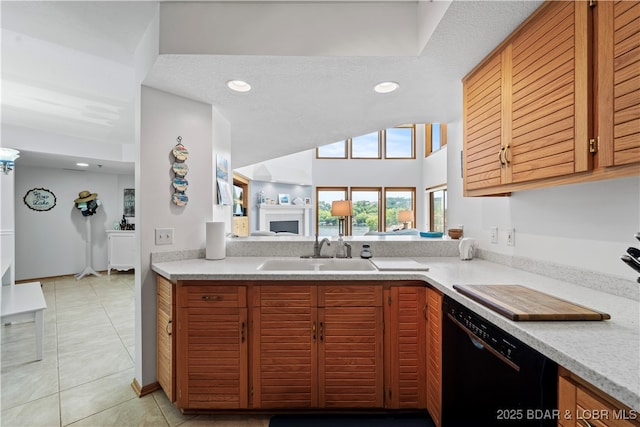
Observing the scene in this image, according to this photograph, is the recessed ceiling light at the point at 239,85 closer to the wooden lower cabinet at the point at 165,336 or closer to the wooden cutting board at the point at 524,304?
the wooden lower cabinet at the point at 165,336

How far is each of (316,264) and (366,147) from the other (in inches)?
288

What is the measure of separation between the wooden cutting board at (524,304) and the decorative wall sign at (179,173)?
183cm

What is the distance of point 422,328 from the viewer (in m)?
1.60

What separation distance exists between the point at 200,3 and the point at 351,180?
7.39 m

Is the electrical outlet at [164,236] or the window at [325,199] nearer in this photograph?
the electrical outlet at [164,236]

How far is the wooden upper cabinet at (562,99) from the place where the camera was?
0.90 meters

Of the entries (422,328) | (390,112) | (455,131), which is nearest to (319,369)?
(422,328)

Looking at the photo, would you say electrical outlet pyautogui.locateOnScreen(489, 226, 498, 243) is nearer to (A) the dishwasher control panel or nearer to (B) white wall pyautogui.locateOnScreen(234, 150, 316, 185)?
(A) the dishwasher control panel

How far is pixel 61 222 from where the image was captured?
5430 mm

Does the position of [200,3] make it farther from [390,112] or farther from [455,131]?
[455,131]

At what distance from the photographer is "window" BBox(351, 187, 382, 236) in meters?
8.74

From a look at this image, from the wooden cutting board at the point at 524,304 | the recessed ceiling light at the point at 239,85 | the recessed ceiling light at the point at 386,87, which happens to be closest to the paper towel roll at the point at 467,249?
the wooden cutting board at the point at 524,304

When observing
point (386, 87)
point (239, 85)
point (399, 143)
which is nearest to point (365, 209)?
point (399, 143)

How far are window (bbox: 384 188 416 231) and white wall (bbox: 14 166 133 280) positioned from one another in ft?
21.7
